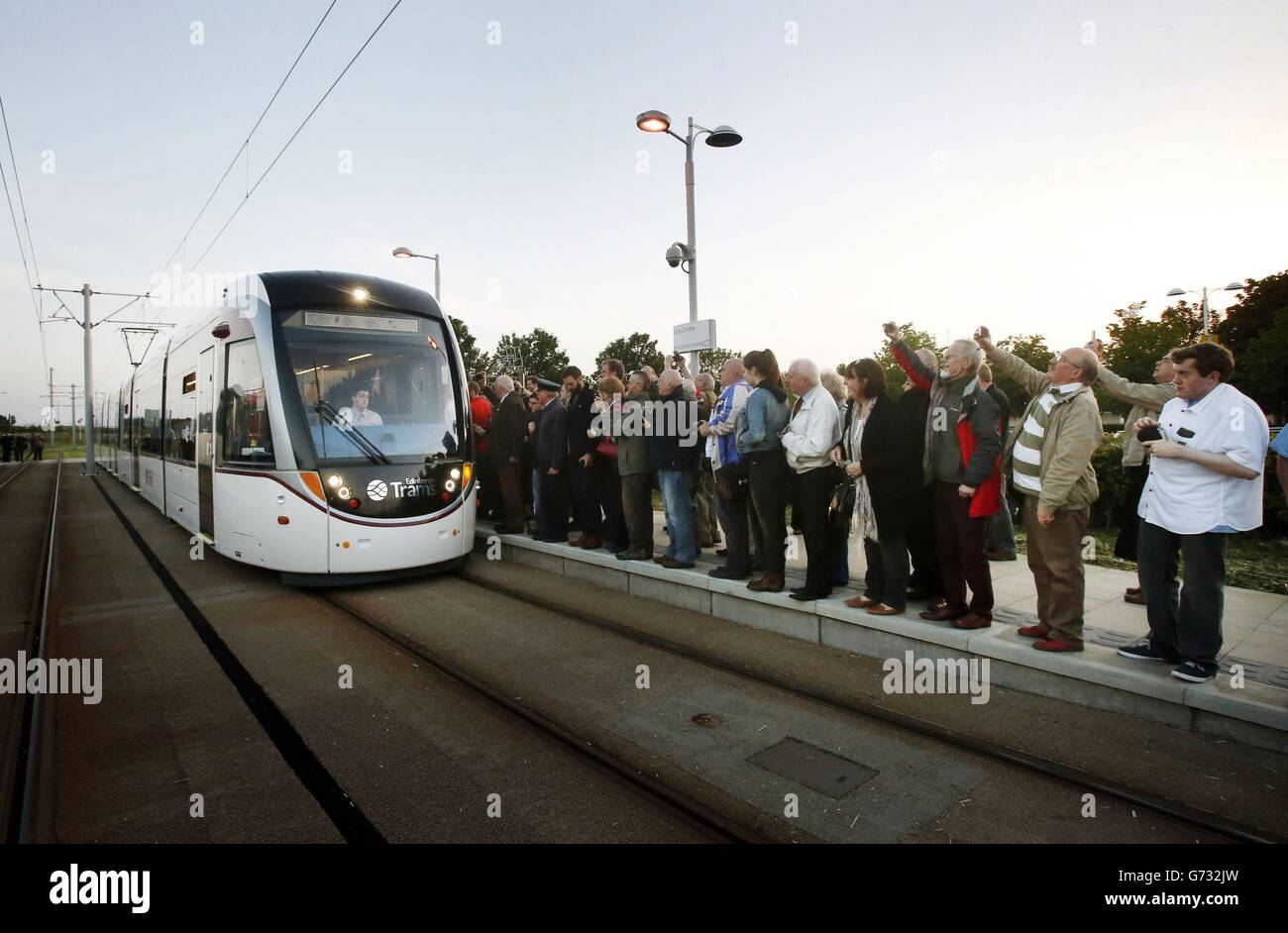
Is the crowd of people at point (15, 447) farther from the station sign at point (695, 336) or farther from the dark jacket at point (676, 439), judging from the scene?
the dark jacket at point (676, 439)

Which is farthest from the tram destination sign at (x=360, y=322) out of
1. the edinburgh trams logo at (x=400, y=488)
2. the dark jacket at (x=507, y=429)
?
the dark jacket at (x=507, y=429)

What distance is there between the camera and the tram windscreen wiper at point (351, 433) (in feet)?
24.7

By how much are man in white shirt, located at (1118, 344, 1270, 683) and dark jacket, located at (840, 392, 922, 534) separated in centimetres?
158

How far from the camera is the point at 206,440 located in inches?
360

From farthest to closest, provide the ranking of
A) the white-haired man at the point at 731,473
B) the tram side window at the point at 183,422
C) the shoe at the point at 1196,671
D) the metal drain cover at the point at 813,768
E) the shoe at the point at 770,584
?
the tram side window at the point at 183,422, the white-haired man at the point at 731,473, the shoe at the point at 770,584, the shoe at the point at 1196,671, the metal drain cover at the point at 813,768

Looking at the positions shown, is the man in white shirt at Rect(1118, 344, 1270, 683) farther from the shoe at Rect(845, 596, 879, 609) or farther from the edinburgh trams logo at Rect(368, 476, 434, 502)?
the edinburgh trams logo at Rect(368, 476, 434, 502)

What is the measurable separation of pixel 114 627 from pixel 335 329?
11.4 ft

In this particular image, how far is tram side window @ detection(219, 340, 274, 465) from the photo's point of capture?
25.0 feet

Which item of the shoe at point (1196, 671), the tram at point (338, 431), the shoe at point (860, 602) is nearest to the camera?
the shoe at point (1196, 671)

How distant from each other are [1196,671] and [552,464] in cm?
666

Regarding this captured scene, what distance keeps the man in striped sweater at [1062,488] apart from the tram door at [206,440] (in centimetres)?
864

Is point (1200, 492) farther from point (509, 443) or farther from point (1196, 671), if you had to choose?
point (509, 443)
